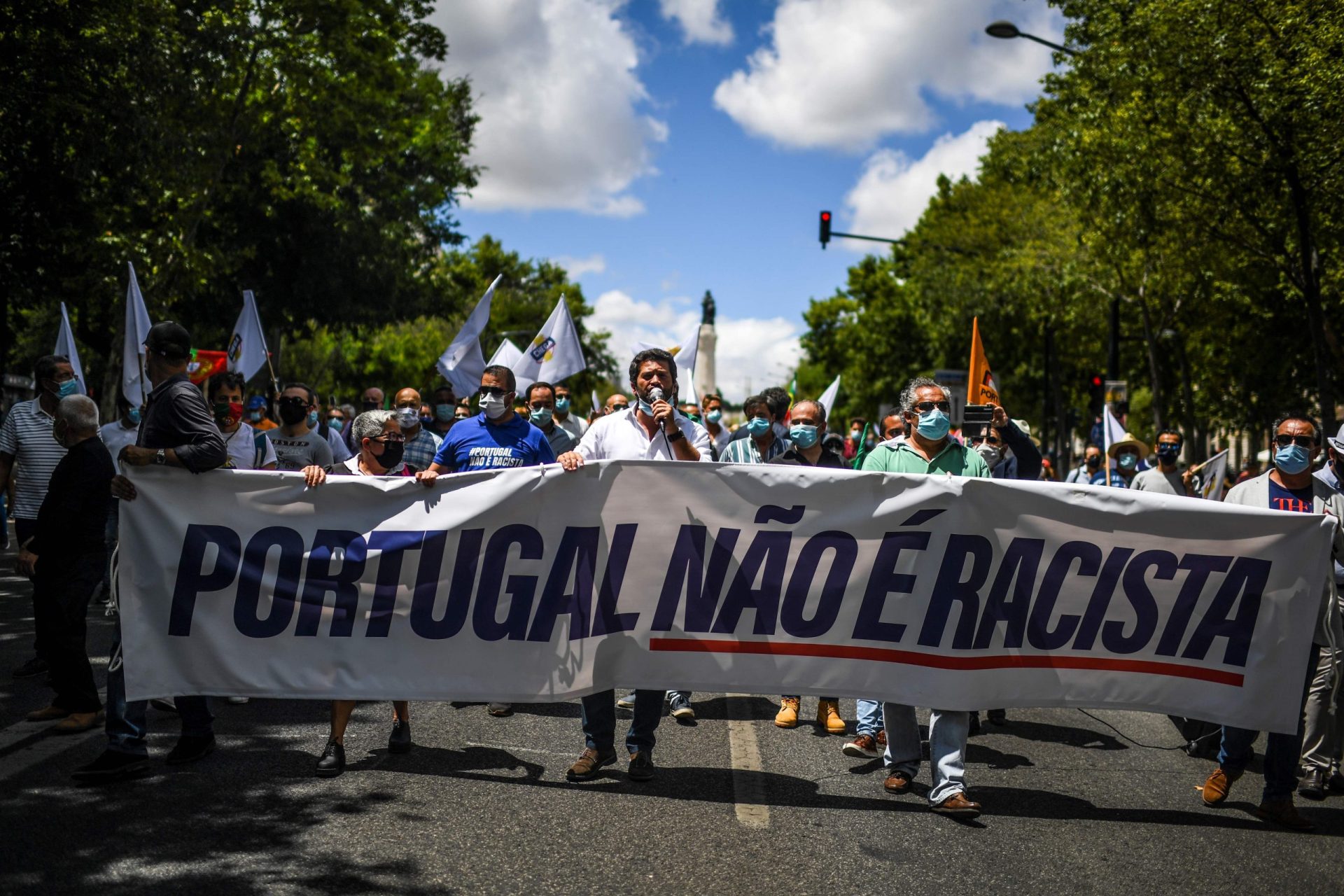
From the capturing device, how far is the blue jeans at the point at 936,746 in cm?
539

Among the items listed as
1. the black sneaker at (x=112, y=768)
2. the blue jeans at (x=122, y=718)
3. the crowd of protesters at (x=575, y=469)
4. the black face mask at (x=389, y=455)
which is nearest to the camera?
the black sneaker at (x=112, y=768)

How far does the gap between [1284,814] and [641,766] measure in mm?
2846

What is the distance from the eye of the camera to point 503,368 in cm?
661

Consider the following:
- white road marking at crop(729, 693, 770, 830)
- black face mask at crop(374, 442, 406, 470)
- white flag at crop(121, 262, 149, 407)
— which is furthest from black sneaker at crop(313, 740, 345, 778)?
white flag at crop(121, 262, 149, 407)

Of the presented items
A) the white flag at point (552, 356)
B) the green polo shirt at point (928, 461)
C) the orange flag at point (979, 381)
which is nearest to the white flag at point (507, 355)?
the white flag at point (552, 356)

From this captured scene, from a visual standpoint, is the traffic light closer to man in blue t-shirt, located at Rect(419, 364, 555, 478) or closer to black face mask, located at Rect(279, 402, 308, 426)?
black face mask, located at Rect(279, 402, 308, 426)

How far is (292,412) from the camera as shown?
340 inches

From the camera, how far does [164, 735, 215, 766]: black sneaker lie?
5.72 m

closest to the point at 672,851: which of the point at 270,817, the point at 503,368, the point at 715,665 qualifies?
the point at 715,665

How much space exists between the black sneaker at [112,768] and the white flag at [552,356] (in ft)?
25.3

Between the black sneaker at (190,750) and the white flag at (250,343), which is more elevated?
the white flag at (250,343)

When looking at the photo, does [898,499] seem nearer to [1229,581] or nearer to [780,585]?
[780,585]

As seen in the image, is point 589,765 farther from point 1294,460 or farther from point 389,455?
point 1294,460

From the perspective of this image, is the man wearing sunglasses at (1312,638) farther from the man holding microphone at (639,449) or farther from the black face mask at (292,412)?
the black face mask at (292,412)
